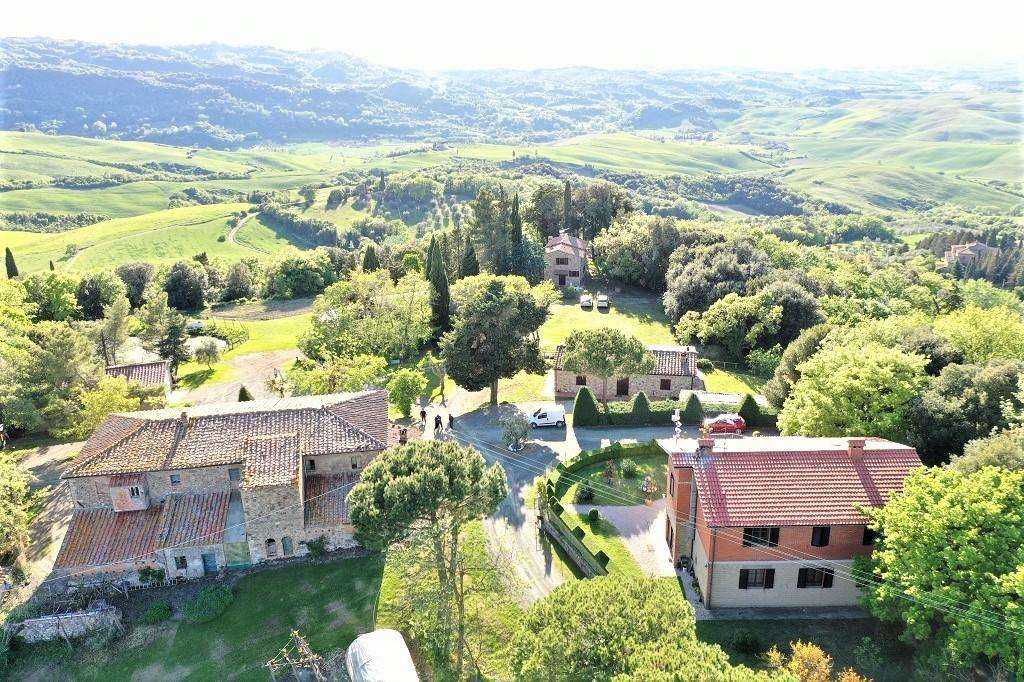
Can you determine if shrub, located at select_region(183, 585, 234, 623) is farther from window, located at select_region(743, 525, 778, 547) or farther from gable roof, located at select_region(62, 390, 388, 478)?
window, located at select_region(743, 525, 778, 547)

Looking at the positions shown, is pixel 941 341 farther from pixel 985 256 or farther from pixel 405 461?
pixel 985 256

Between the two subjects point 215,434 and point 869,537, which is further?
point 215,434

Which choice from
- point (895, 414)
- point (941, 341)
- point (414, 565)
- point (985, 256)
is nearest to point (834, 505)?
point (895, 414)

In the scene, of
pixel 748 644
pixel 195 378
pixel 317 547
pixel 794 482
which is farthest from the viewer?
pixel 195 378

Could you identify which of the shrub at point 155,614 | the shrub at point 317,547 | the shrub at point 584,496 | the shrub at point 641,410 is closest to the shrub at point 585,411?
the shrub at point 641,410

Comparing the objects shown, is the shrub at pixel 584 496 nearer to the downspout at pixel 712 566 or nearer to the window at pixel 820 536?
the downspout at pixel 712 566

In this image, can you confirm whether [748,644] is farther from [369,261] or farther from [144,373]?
[369,261]

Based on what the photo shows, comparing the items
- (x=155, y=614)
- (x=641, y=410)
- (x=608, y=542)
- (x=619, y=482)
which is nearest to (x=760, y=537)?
(x=608, y=542)
